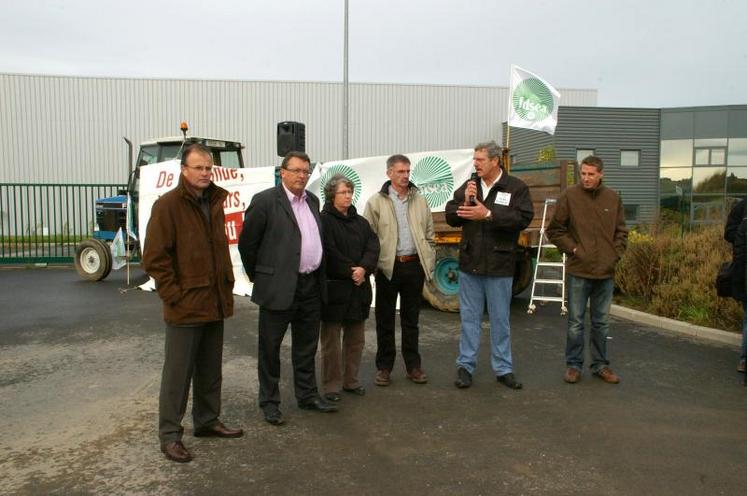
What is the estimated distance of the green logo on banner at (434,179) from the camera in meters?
9.27

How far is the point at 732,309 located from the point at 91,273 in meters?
10.9

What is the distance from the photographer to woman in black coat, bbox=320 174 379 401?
4988mm

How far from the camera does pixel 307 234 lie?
465 centimetres

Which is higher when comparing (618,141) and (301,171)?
(618,141)

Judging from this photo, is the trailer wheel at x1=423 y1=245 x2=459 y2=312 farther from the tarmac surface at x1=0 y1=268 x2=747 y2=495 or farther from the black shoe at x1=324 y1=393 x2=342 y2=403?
the black shoe at x1=324 y1=393 x2=342 y2=403

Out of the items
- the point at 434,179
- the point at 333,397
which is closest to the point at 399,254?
the point at 333,397

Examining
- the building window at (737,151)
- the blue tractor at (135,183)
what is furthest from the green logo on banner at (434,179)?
the building window at (737,151)

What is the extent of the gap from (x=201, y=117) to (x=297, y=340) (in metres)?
25.5

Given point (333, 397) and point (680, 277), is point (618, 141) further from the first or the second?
point (333, 397)

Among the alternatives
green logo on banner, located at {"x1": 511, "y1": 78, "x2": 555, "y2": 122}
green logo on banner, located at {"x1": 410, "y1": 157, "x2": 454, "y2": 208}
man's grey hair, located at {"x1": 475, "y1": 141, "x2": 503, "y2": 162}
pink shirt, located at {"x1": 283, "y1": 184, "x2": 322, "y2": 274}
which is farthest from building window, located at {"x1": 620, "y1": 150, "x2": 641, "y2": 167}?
pink shirt, located at {"x1": 283, "y1": 184, "x2": 322, "y2": 274}

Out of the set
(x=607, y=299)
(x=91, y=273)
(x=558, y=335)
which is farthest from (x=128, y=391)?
(x=91, y=273)

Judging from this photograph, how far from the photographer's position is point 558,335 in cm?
748

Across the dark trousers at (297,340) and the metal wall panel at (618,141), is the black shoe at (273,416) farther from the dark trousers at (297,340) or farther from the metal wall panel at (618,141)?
the metal wall panel at (618,141)

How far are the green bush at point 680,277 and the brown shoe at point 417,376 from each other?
4.06m
